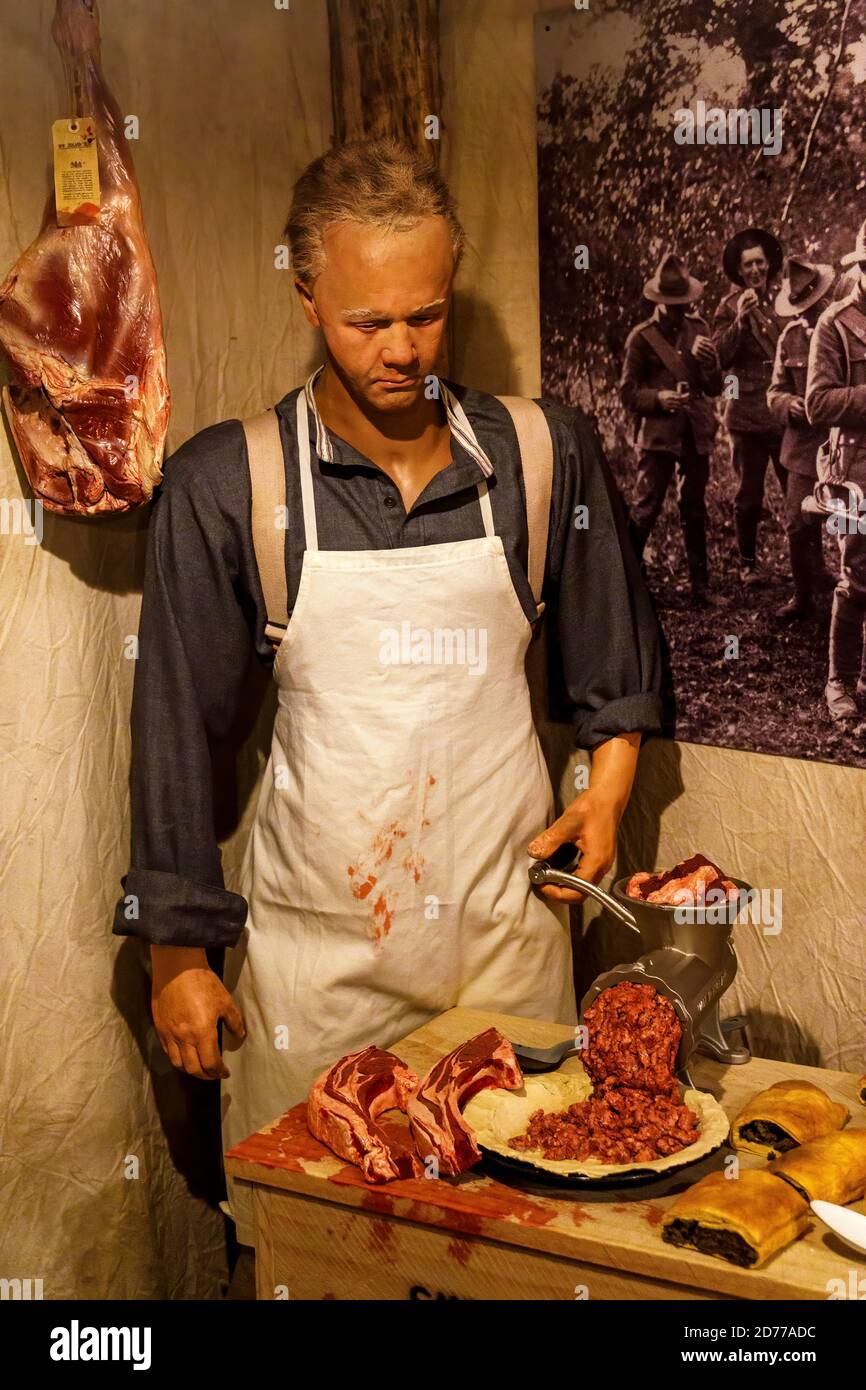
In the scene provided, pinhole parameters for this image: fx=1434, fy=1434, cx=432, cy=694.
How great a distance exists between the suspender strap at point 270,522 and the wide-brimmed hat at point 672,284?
0.76m

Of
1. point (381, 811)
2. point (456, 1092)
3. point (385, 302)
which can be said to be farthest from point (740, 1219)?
point (385, 302)

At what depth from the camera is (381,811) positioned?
233 cm

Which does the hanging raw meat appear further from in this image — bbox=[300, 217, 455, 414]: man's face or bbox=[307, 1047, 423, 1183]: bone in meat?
bbox=[307, 1047, 423, 1183]: bone in meat

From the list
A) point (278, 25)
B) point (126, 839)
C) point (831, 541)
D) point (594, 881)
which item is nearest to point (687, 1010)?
point (594, 881)

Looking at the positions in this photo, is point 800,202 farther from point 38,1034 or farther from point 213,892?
point 38,1034

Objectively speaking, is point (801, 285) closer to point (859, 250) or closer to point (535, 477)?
point (859, 250)

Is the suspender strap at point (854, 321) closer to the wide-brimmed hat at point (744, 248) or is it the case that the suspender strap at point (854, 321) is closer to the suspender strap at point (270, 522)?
the wide-brimmed hat at point (744, 248)

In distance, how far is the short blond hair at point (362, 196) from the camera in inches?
86.0

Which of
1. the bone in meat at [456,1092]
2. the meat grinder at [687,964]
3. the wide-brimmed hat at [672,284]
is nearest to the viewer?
the bone in meat at [456,1092]

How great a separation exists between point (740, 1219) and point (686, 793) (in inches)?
46.7

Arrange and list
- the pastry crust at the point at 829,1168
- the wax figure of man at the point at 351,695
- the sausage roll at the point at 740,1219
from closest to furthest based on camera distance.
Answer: the sausage roll at the point at 740,1219 < the pastry crust at the point at 829,1168 < the wax figure of man at the point at 351,695

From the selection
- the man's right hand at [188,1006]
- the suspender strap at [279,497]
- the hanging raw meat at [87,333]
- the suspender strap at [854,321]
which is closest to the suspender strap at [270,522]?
the suspender strap at [279,497]

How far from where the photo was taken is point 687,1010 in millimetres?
1983
